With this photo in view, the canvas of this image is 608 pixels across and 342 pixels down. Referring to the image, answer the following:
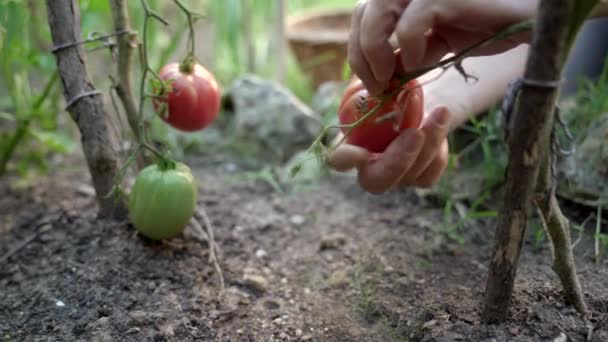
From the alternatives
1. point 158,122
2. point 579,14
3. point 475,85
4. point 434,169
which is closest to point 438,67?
point 579,14

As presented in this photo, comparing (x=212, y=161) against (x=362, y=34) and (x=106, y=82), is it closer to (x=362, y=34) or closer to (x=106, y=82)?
(x=106, y=82)

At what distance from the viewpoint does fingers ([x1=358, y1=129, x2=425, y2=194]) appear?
0.91 metres

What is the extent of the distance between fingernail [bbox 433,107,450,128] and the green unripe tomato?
52 centimetres

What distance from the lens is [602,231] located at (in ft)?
4.16

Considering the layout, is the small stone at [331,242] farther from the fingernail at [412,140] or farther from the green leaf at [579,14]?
the green leaf at [579,14]

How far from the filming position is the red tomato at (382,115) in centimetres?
94

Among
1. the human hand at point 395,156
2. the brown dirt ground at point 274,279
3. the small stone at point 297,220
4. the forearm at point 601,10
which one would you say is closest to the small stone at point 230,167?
the brown dirt ground at point 274,279

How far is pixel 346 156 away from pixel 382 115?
0.11 metres

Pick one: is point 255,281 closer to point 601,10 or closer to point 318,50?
point 601,10

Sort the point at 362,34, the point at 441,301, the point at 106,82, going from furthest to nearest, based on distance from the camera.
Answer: the point at 106,82
the point at 441,301
the point at 362,34

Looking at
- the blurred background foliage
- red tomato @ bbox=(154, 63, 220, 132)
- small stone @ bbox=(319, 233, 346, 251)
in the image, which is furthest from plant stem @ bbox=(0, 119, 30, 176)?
small stone @ bbox=(319, 233, 346, 251)

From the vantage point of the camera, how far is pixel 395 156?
92 cm

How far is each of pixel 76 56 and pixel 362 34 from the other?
631mm

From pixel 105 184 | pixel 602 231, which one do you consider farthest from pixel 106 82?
pixel 602 231
